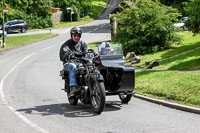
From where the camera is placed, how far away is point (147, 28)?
2891cm

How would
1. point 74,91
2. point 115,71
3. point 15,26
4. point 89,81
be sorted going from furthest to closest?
point 15,26 < point 115,71 < point 74,91 < point 89,81

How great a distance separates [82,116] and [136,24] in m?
20.0

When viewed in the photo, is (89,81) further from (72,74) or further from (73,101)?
(73,101)

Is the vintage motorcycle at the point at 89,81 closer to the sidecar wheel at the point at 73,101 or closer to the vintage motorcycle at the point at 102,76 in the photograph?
the vintage motorcycle at the point at 102,76

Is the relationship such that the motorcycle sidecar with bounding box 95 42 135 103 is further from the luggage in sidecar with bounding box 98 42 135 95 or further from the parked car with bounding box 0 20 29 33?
the parked car with bounding box 0 20 29 33

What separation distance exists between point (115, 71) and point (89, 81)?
3.29 feet

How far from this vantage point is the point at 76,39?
1114 cm

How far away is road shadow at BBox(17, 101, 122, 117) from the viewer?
400 inches

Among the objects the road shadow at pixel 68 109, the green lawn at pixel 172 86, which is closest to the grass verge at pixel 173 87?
the green lawn at pixel 172 86

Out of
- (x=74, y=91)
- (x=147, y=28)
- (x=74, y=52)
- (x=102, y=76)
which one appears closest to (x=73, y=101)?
(x=74, y=91)

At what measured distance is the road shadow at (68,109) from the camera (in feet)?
33.3

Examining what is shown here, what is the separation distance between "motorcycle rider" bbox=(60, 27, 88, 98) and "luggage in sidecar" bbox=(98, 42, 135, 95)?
2.00 feet

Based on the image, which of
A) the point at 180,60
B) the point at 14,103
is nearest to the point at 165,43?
the point at 180,60

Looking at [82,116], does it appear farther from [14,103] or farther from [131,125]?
[14,103]
